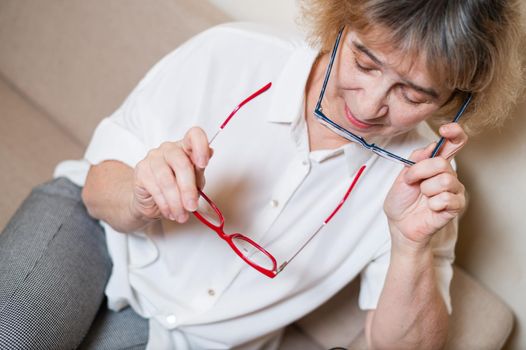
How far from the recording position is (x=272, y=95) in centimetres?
127

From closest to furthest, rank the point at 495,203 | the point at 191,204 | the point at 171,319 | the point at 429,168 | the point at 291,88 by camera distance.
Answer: the point at 191,204 → the point at 429,168 → the point at 291,88 → the point at 171,319 → the point at 495,203

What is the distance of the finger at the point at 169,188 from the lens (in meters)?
0.95

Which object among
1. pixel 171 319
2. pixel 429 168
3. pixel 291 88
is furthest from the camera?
pixel 171 319

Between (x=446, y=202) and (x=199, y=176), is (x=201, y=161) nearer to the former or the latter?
(x=199, y=176)

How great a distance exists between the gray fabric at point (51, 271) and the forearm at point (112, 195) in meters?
0.09

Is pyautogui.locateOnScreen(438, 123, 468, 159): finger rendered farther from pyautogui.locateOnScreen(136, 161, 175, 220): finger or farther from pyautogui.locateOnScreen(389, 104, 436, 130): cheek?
pyautogui.locateOnScreen(136, 161, 175, 220): finger

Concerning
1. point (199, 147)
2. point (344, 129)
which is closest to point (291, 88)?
point (344, 129)

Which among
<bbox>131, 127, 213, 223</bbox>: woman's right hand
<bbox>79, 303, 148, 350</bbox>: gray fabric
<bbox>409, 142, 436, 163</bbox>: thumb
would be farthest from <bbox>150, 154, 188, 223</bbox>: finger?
<bbox>79, 303, 148, 350</bbox>: gray fabric

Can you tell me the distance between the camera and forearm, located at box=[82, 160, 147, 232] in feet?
3.91

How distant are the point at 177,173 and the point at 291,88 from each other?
1.29 ft

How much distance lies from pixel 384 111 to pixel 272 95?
275 mm

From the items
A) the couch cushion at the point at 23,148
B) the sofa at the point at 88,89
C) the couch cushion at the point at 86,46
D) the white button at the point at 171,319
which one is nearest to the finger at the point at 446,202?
the sofa at the point at 88,89

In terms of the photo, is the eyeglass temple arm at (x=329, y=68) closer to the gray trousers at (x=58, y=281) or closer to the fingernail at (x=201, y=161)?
the fingernail at (x=201, y=161)

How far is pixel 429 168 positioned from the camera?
1042 mm
